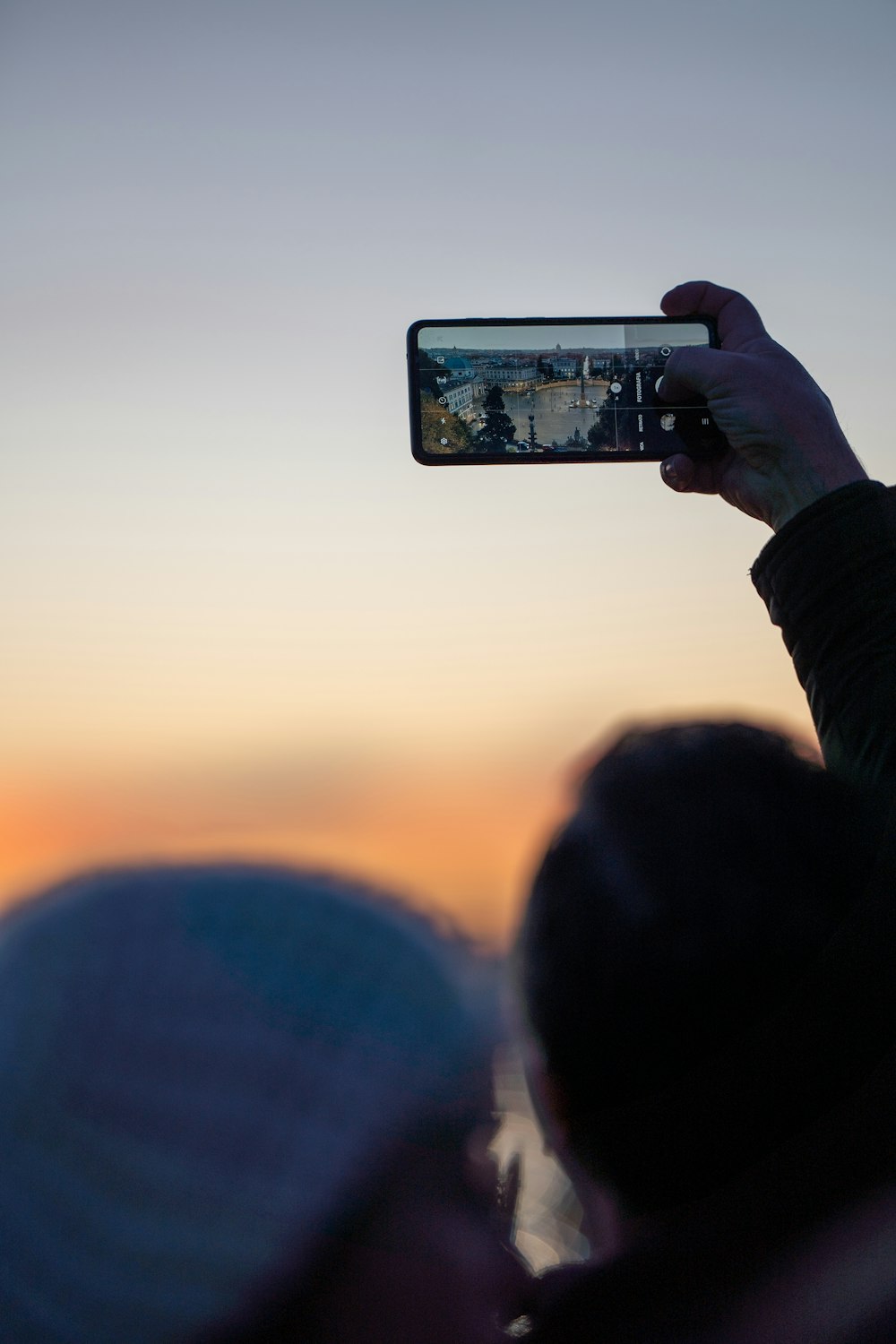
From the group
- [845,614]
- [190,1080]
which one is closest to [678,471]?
[845,614]

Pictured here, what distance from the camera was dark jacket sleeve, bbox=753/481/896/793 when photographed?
1137 mm

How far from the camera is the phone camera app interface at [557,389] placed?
1.98 meters

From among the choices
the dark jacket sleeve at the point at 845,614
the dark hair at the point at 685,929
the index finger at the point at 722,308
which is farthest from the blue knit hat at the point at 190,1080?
the index finger at the point at 722,308

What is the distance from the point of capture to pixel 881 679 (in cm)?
114

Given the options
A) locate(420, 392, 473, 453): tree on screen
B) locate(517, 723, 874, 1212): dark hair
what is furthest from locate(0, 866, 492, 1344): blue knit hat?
locate(420, 392, 473, 453): tree on screen

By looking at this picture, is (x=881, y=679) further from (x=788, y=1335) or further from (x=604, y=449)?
(x=604, y=449)

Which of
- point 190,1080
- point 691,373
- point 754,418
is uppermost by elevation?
point 691,373

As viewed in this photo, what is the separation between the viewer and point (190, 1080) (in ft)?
2.17

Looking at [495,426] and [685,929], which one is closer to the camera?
[685,929]

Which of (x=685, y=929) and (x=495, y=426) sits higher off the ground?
(x=495, y=426)

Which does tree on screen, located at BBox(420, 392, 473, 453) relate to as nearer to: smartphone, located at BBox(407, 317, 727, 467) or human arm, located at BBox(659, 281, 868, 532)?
smartphone, located at BBox(407, 317, 727, 467)

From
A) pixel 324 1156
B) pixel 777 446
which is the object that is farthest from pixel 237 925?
pixel 777 446

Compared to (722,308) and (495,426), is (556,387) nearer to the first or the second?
(495,426)

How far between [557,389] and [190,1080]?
1.62 m
